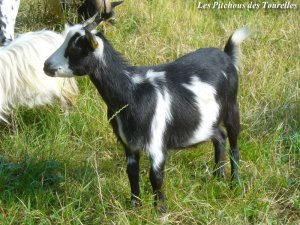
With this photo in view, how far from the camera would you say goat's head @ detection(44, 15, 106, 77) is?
288 centimetres

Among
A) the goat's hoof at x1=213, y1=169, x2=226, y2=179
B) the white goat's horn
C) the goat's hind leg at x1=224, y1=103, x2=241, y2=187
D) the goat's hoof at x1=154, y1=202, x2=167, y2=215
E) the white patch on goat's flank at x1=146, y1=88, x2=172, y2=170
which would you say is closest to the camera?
the white patch on goat's flank at x1=146, y1=88, x2=172, y2=170

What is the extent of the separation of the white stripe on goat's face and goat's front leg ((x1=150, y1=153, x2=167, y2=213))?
63 cm

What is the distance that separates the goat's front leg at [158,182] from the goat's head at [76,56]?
615mm

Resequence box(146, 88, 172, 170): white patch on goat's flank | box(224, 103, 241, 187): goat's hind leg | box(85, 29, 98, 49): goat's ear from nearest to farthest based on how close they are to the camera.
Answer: box(85, 29, 98, 49): goat's ear → box(146, 88, 172, 170): white patch on goat's flank → box(224, 103, 241, 187): goat's hind leg

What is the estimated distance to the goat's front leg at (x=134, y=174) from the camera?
10.6 ft

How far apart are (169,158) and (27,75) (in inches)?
44.8

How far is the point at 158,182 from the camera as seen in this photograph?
10.3 feet

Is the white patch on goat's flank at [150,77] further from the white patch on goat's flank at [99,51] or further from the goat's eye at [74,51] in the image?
the goat's eye at [74,51]

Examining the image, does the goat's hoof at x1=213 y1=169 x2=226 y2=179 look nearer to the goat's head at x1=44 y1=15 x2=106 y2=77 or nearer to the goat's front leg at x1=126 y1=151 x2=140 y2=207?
the goat's front leg at x1=126 y1=151 x2=140 y2=207

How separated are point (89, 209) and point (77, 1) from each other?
2.84 meters

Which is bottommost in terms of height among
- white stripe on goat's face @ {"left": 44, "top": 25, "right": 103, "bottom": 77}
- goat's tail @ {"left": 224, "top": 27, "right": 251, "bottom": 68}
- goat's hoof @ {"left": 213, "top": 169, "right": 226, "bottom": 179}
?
goat's hoof @ {"left": 213, "top": 169, "right": 226, "bottom": 179}

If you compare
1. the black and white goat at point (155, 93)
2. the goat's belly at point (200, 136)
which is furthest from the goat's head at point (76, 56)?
the goat's belly at point (200, 136)

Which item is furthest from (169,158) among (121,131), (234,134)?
(121,131)

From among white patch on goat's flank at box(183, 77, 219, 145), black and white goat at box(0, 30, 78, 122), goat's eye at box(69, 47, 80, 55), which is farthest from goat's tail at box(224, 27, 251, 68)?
black and white goat at box(0, 30, 78, 122)
